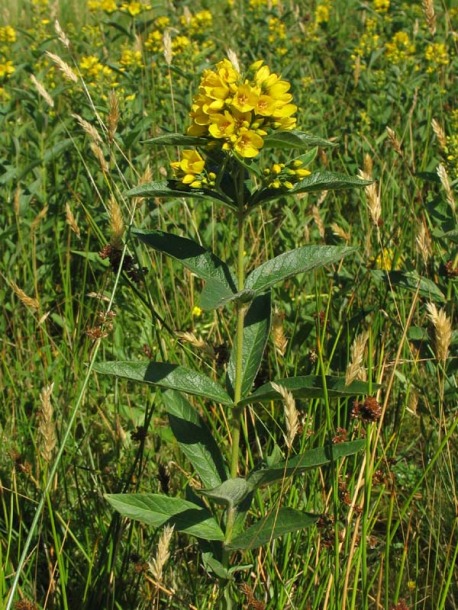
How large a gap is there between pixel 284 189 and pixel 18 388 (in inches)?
54.5

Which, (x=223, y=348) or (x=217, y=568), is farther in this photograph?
(x=223, y=348)

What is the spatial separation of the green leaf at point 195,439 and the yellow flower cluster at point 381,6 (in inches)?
177

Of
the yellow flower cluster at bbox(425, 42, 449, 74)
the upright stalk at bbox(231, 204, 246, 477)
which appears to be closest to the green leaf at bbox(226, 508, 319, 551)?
the upright stalk at bbox(231, 204, 246, 477)

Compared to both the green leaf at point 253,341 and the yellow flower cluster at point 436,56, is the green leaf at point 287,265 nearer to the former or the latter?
the green leaf at point 253,341

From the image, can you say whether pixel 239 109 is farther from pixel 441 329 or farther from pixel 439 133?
pixel 439 133

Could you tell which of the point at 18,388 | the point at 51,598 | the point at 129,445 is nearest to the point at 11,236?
the point at 18,388

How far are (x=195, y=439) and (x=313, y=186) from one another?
1.72ft

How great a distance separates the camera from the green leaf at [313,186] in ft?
4.72

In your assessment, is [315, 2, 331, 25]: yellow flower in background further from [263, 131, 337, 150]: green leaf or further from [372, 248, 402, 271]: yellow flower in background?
[263, 131, 337, 150]: green leaf

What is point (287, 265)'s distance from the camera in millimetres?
1507

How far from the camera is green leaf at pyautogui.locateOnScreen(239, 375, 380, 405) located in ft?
4.70

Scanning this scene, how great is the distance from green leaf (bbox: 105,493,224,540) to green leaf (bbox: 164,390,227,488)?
0.22 ft

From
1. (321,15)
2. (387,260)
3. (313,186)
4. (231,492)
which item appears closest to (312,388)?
(231,492)

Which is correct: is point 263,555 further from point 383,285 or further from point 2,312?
point 2,312
